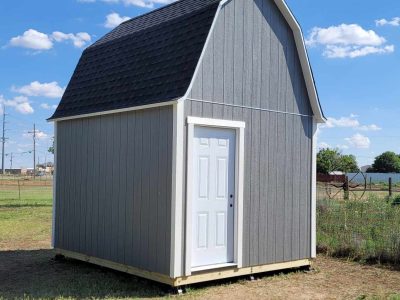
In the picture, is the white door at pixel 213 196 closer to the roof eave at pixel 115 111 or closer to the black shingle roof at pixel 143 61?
the roof eave at pixel 115 111

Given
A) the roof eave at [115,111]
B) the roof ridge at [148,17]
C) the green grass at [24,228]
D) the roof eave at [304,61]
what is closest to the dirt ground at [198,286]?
the green grass at [24,228]

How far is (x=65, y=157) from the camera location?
10227 mm

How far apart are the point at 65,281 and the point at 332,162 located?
7312 centimetres

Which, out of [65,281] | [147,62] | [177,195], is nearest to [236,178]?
[177,195]

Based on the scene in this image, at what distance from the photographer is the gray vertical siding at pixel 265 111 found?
8.21m

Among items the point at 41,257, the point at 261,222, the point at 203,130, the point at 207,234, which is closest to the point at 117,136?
the point at 203,130

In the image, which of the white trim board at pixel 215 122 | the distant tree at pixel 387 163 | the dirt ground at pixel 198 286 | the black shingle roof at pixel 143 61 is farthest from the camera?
the distant tree at pixel 387 163

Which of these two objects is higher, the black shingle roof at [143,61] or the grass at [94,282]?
the black shingle roof at [143,61]

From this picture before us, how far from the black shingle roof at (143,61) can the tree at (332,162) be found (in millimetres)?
66489

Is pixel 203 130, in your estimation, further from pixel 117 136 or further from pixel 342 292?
pixel 342 292

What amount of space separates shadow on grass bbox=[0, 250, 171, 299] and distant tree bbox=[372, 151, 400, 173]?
284ft

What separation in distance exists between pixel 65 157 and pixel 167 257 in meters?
3.79

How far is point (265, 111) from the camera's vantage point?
8938 millimetres

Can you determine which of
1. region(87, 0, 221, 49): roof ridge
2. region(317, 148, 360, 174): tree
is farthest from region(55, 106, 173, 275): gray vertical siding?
region(317, 148, 360, 174): tree
